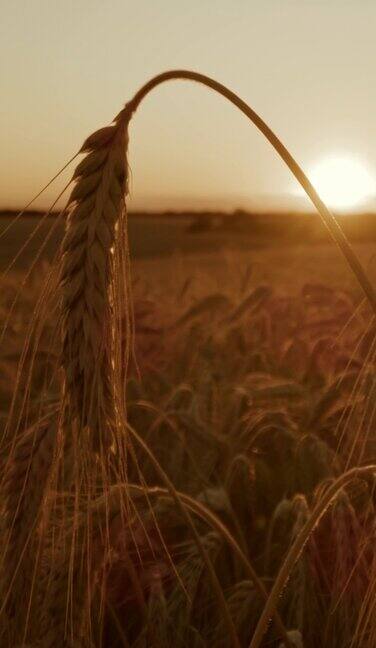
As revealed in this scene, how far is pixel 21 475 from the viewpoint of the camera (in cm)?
150

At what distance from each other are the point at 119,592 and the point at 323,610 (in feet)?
1.51

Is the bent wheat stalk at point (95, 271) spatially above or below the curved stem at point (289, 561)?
above

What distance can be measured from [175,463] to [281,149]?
146 centimetres

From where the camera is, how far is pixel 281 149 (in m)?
1.33

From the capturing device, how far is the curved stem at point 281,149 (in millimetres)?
1289

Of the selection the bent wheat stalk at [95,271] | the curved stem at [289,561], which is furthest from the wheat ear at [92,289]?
the curved stem at [289,561]

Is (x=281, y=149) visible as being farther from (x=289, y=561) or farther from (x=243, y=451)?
(x=243, y=451)

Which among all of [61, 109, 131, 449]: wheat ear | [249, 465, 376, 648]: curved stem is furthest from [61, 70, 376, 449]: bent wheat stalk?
[249, 465, 376, 648]: curved stem

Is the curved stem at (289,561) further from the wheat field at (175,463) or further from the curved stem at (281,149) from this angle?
the curved stem at (281,149)

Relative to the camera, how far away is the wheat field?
1236 millimetres

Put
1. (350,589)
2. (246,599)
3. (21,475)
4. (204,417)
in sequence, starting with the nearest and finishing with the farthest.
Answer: (21,475), (246,599), (350,589), (204,417)

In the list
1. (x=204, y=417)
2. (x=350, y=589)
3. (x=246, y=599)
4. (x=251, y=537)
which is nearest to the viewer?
(x=246, y=599)

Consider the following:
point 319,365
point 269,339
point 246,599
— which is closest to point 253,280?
point 269,339

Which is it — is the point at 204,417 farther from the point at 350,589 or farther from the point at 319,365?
the point at 350,589
